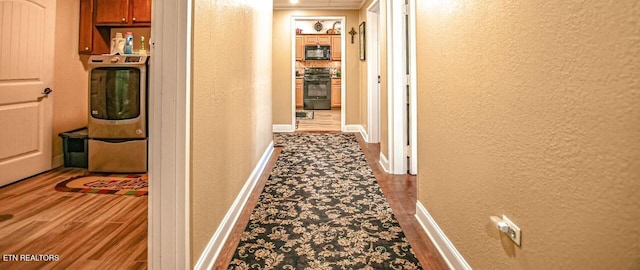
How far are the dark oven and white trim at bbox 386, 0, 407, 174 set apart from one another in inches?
277

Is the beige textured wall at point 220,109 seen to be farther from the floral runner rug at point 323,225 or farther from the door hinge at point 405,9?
the door hinge at point 405,9

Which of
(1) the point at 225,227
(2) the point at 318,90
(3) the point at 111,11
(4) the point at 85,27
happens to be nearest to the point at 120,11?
(3) the point at 111,11

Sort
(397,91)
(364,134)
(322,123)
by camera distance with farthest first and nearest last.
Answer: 1. (322,123)
2. (364,134)
3. (397,91)

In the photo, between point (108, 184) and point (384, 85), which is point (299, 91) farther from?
point (108, 184)

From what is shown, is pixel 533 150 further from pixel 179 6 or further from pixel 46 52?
pixel 46 52

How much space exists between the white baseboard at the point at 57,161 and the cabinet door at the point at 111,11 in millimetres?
1599

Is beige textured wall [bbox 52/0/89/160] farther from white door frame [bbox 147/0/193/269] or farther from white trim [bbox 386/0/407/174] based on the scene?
white trim [bbox 386/0/407/174]

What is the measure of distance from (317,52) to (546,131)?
9.95m

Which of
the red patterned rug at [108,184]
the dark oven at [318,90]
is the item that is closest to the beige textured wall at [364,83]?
the red patterned rug at [108,184]

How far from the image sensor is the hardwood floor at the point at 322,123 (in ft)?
23.4

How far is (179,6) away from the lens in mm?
1377

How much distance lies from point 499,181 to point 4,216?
10.2ft

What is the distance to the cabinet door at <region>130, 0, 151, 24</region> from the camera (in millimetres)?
4230

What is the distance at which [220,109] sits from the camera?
2.02 metres
